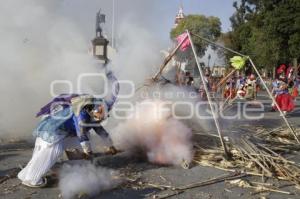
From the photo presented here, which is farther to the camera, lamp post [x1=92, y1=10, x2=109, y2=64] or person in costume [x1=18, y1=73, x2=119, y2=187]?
lamp post [x1=92, y1=10, x2=109, y2=64]

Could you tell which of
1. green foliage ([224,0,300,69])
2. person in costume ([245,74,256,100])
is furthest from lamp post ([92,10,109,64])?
green foliage ([224,0,300,69])

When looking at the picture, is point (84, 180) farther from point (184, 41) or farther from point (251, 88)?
point (251, 88)

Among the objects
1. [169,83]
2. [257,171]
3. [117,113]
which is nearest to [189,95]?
[169,83]

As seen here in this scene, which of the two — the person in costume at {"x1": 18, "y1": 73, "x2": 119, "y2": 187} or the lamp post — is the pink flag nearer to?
the lamp post

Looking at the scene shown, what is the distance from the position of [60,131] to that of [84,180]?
0.81 metres

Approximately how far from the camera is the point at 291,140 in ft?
32.0

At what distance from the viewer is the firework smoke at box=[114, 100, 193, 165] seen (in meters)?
7.58

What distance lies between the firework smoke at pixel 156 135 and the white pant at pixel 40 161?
1.86m

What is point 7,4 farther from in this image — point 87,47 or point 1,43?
point 87,47

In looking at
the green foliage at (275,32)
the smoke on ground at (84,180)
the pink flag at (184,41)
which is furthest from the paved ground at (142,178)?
the green foliage at (275,32)

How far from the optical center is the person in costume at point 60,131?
6.14 m

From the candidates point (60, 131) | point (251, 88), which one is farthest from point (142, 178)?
point (251, 88)

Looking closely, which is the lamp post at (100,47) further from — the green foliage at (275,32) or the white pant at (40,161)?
the green foliage at (275,32)

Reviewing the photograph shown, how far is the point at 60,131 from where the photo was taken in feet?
20.8
